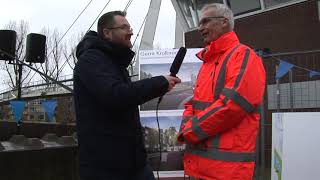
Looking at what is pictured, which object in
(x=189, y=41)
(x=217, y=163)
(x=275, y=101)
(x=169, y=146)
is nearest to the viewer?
(x=217, y=163)

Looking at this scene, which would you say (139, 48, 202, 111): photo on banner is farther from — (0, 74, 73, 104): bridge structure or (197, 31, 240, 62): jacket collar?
(0, 74, 73, 104): bridge structure

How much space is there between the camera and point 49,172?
5.98 meters

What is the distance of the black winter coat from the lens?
10.9ft

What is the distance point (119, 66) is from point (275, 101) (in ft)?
18.1

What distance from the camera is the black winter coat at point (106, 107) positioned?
3.32 meters

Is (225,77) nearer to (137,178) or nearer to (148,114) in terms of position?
(137,178)

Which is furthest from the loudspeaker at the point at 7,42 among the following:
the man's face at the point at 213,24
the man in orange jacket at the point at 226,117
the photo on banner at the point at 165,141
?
the man in orange jacket at the point at 226,117

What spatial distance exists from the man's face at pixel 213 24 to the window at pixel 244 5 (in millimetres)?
13261

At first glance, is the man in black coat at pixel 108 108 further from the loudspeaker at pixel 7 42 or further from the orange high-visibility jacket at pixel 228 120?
the loudspeaker at pixel 7 42

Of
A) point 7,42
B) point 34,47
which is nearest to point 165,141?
point 7,42

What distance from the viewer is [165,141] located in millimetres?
5699

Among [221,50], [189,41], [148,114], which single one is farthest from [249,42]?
[221,50]

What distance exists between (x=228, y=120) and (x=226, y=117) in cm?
3

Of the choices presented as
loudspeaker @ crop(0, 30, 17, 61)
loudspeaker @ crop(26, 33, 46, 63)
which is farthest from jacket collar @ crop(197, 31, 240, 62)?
loudspeaker @ crop(26, 33, 46, 63)
